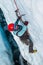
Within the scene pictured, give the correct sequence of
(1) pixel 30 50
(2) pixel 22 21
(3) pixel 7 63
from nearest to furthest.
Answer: (3) pixel 7 63
(1) pixel 30 50
(2) pixel 22 21

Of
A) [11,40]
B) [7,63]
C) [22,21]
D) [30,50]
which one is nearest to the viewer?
[7,63]

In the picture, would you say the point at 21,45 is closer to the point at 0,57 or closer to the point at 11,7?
the point at 0,57

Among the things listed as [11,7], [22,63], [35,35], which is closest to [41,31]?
[35,35]

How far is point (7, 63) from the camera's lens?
1.72 metres

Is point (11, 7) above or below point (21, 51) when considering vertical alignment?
above

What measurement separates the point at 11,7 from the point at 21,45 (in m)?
0.64

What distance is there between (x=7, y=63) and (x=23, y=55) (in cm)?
20

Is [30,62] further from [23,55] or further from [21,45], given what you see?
[21,45]

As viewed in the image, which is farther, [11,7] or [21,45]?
[11,7]

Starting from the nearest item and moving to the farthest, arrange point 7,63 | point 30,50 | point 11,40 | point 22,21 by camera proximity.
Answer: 1. point 7,63
2. point 30,50
3. point 22,21
4. point 11,40

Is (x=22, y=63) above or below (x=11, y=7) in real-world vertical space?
below

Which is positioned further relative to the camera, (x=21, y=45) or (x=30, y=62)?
(x=21, y=45)

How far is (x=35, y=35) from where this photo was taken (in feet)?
6.18

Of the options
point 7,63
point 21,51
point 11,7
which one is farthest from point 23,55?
point 11,7
